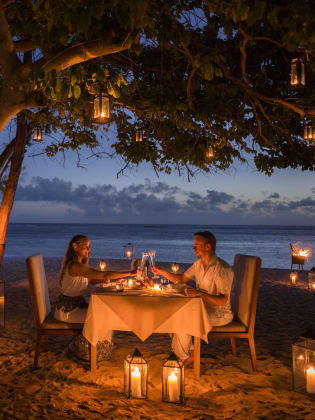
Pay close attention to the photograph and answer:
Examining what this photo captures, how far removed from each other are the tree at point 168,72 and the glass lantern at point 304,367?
2393mm

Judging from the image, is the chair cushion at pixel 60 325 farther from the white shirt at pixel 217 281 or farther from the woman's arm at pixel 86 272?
the white shirt at pixel 217 281

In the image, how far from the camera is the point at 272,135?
20.5 ft

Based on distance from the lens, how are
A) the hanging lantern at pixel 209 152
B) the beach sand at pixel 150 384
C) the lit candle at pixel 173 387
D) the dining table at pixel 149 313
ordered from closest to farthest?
the beach sand at pixel 150 384
the lit candle at pixel 173 387
the dining table at pixel 149 313
the hanging lantern at pixel 209 152

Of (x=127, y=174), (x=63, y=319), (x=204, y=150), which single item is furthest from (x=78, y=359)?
(x=204, y=150)

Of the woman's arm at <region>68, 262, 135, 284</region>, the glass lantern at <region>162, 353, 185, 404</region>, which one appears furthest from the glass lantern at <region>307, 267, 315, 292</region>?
the glass lantern at <region>162, 353, 185, 404</region>

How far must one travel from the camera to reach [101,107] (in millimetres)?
3416

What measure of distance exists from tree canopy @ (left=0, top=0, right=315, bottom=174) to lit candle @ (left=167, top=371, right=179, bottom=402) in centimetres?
247

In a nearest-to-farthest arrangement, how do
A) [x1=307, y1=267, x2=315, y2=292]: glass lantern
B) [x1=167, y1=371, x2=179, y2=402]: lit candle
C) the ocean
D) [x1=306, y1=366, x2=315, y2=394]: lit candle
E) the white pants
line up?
[x1=167, y1=371, x2=179, y2=402]: lit candle
[x1=306, y1=366, x2=315, y2=394]: lit candle
the white pants
[x1=307, y1=267, x2=315, y2=292]: glass lantern
the ocean

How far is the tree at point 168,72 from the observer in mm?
3137

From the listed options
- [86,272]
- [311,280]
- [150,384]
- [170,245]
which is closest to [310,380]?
[150,384]

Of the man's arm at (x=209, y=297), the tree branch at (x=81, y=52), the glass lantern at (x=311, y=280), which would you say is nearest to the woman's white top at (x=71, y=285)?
the man's arm at (x=209, y=297)

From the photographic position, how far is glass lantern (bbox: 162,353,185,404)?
2.85 m

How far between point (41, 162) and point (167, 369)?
5.33 metres

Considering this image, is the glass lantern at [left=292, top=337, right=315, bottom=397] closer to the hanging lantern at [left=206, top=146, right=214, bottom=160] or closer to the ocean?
the hanging lantern at [left=206, top=146, right=214, bottom=160]
